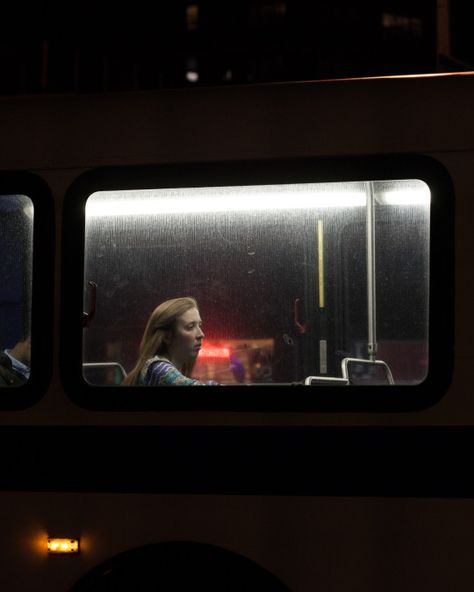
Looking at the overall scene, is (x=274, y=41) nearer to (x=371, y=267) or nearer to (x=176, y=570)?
(x=371, y=267)

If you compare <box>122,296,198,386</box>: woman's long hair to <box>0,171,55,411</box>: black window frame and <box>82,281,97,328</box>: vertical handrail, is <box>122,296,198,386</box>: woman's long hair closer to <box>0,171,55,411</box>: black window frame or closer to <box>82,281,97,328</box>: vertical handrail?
<box>82,281,97,328</box>: vertical handrail

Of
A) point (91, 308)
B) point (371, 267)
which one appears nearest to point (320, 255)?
point (371, 267)

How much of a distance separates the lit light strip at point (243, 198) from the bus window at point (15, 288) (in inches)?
11.2

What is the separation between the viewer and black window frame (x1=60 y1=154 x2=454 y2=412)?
3061mm

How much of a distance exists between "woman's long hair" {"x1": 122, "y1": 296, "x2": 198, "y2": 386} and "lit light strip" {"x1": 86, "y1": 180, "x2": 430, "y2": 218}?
365 mm

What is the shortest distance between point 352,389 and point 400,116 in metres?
1.07

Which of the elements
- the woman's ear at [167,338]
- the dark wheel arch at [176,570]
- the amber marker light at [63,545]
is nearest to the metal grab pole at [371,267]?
the woman's ear at [167,338]

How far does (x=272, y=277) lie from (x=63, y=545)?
133 centimetres

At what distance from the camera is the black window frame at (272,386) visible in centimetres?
306

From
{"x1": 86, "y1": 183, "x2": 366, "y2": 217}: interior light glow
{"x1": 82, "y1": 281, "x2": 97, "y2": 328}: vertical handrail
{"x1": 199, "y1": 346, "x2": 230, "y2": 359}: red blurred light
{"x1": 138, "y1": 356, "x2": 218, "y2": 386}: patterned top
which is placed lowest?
{"x1": 138, "y1": 356, "x2": 218, "y2": 386}: patterned top

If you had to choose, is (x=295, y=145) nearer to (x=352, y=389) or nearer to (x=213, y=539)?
(x=352, y=389)

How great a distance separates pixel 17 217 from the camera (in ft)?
11.0

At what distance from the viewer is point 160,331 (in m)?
3.28

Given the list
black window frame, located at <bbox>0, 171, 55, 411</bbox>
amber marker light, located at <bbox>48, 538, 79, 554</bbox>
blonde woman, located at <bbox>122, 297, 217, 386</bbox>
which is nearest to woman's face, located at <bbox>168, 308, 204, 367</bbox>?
blonde woman, located at <bbox>122, 297, 217, 386</bbox>
